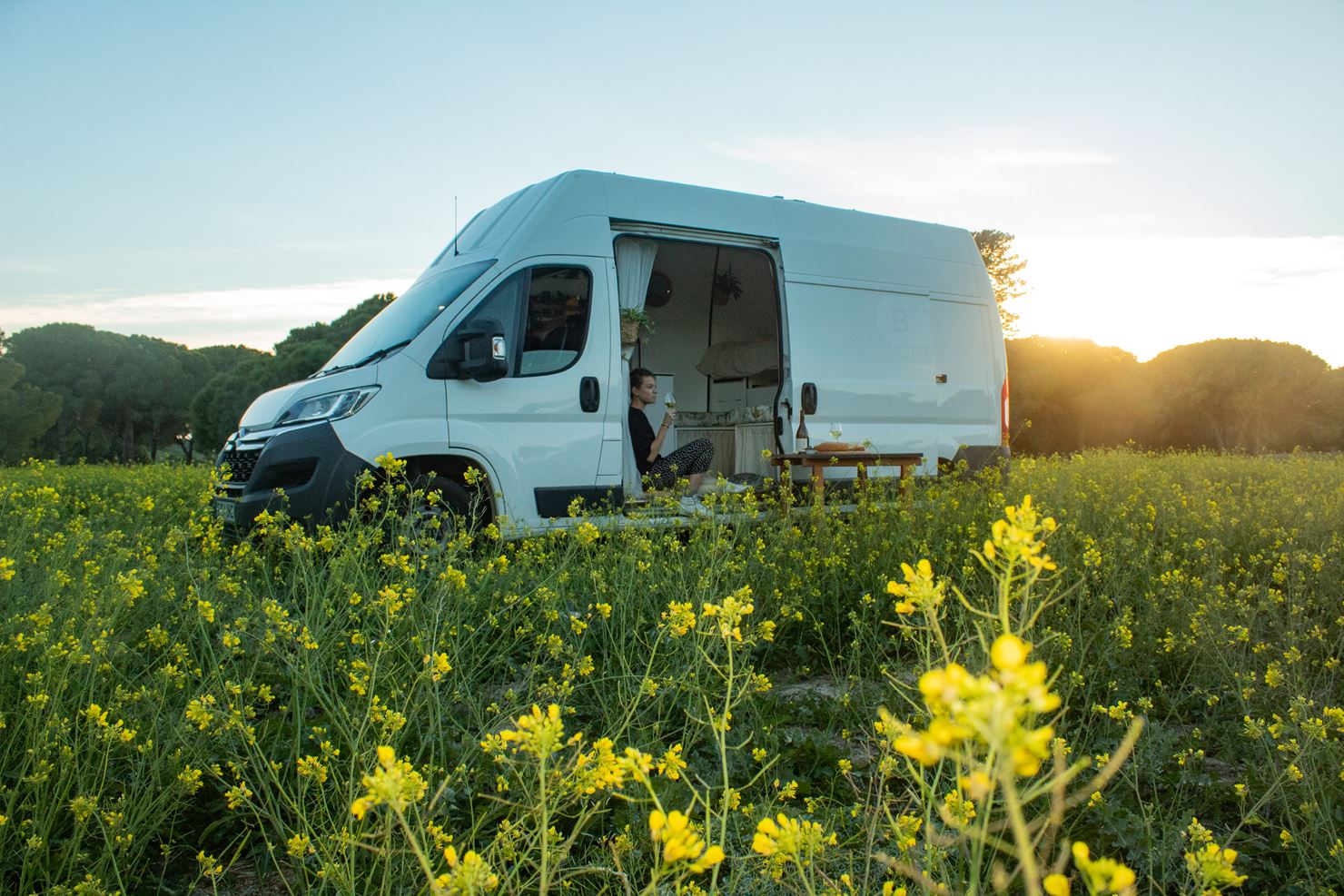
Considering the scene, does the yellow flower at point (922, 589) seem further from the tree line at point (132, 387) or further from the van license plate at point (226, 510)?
the tree line at point (132, 387)

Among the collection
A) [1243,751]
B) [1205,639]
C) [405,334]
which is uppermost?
[405,334]

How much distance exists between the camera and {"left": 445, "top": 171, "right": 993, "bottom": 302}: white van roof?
5.85 meters

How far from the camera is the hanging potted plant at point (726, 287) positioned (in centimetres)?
982

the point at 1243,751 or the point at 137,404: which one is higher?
the point at 137,404

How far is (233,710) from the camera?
197 cm

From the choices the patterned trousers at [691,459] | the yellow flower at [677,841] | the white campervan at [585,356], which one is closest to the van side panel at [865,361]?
the white campervan at [585,356]

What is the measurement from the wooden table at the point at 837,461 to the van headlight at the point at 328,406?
268 centimetres

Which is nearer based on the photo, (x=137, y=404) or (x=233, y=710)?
(x=233, y=710)


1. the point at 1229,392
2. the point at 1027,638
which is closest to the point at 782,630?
the point at 1027,638

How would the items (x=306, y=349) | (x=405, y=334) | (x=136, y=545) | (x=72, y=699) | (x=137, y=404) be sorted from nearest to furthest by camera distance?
(x=72, y=699) → (x=136, y=545) → (x=405, y=334) → (x=306, y=349) → (x=137, y=404)

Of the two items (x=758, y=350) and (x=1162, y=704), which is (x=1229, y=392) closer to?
(x=758, y=350)

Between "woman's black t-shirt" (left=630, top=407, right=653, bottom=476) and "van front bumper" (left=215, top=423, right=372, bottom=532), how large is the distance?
2240mm

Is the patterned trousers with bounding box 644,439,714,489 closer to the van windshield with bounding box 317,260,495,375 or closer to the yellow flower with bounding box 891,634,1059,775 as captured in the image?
the van windshield with bounding box 317,260,495,375

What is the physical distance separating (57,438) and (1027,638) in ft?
140
